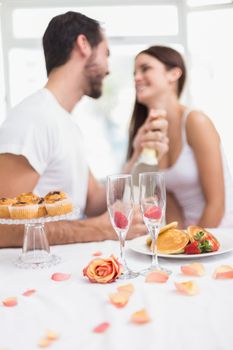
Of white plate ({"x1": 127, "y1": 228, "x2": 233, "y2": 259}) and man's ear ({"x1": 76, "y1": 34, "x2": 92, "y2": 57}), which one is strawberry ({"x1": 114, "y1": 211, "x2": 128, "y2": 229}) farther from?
man's ear ({"x1": 76, "y1": 34, "x2": 92, "y2": 57})

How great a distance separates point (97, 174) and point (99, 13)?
2.08 metres

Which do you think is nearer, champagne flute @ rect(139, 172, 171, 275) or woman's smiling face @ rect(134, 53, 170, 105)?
champagne flute @ rect(139, 172, 171, 275)

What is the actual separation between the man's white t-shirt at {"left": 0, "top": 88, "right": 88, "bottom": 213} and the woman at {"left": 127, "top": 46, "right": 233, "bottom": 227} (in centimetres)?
29

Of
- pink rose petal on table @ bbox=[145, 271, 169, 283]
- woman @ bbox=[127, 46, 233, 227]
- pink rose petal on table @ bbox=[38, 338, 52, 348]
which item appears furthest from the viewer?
woman @ bbox=[127, 46, 233, 227]

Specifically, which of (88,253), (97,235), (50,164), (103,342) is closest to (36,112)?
(50,164)

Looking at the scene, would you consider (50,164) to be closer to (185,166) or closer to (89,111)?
(185,166)

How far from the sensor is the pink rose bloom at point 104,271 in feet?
3.32

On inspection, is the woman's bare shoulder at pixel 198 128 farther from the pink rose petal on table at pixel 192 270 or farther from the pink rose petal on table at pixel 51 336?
the pink rose petal on table at pixel 51 336

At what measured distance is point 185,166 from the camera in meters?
2.25

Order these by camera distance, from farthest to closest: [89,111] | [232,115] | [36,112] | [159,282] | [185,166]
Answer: [89,111] → [232,115] → [185,166] → [36,112] → [159,282]

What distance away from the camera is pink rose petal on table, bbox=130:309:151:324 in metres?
0.80

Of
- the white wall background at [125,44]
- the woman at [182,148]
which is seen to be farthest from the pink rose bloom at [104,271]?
the white wall background at [125,44]

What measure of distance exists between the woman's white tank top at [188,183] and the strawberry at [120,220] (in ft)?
4.03

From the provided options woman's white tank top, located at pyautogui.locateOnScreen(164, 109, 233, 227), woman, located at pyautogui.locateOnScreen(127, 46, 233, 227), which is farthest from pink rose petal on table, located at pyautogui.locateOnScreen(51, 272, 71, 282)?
woman's white tank top, located at pyautogui.locateOnScreen(164, 109, 233, 227)
